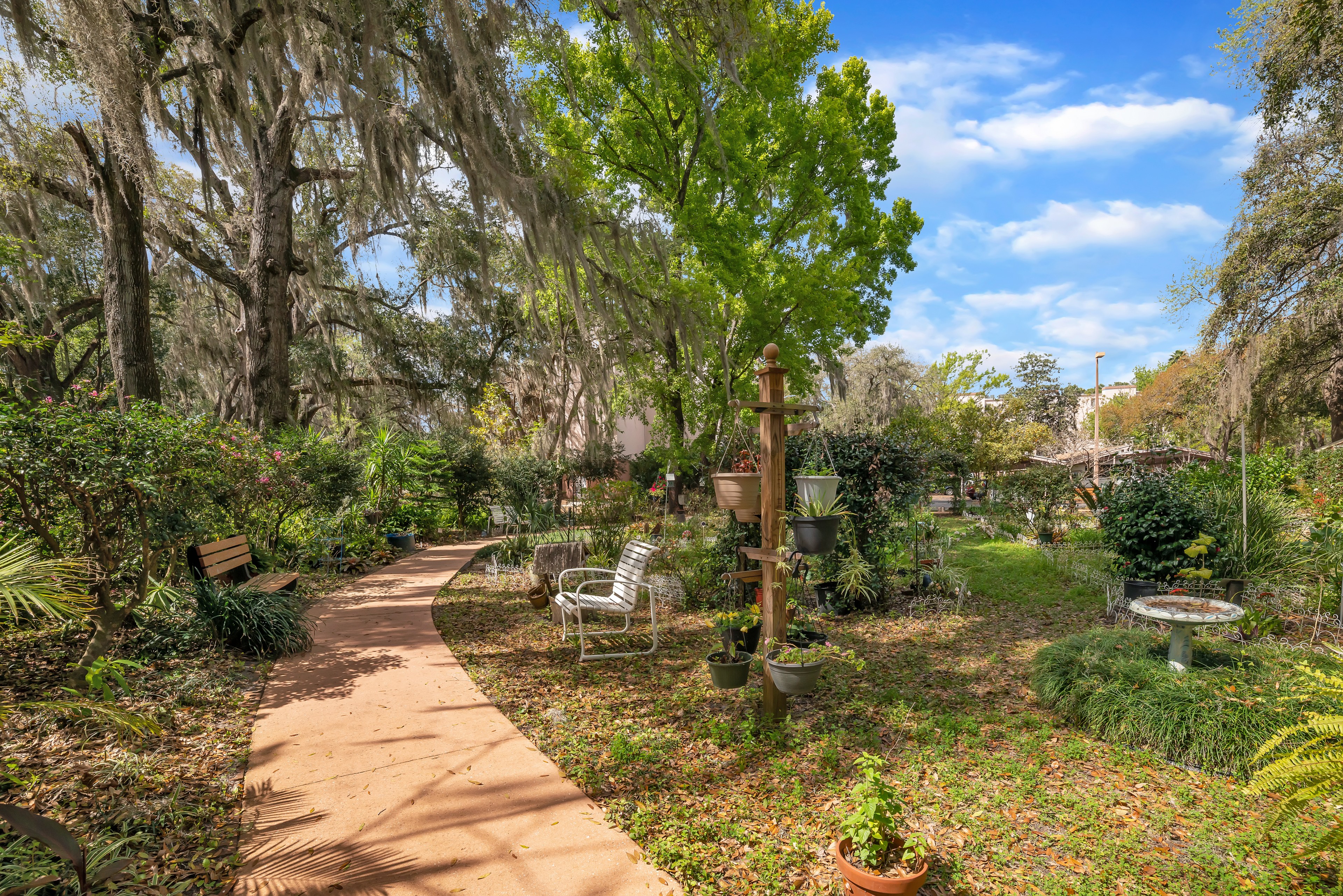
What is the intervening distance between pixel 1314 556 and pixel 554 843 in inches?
280

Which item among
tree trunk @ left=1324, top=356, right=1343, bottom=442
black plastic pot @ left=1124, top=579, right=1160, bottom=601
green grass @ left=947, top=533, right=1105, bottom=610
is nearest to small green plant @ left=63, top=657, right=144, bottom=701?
green grass @ left=947, top=533, right=1105, bottom=610

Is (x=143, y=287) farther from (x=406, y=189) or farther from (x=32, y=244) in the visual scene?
(x=32, y=244)

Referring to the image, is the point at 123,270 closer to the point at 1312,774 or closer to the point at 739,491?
the point at 739,491

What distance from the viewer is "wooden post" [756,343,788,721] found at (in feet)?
11.6

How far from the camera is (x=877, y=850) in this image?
6.91ft

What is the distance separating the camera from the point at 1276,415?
12148 mm

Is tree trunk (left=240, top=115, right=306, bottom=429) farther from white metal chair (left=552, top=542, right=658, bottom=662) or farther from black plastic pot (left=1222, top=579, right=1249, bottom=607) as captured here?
black plastic pot (left=1222, top=579, right=1249, bottom=607)

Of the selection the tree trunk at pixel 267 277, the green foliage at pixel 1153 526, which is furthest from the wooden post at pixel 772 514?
the tree trunk at pixel 267 277

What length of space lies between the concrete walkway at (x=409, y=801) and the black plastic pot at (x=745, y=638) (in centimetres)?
147

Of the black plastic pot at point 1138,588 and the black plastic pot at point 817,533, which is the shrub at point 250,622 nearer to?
the black plastic pot at point 817,533

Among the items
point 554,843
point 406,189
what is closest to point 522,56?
Result: point 406,189

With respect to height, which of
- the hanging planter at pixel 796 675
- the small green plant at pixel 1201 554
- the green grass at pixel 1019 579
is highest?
the small green plant at pixel 1201 554

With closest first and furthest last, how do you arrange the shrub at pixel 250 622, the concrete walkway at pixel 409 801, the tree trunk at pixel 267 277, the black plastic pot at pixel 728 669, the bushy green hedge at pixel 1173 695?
→ the concrete walkway at pixel 409 801 < the bushy green hedge at pixel 1173 695 < the black plastic pot at pixel 728 669 < the shrub at pixel 250 622 < the tree trunk at pixel 267 277

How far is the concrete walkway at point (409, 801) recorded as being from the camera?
7.01 ft
